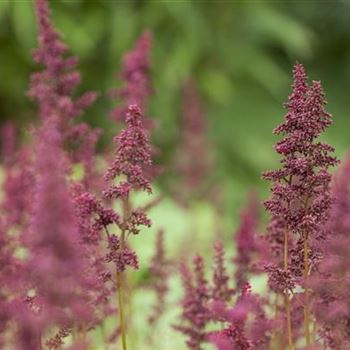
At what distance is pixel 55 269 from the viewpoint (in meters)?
1.65

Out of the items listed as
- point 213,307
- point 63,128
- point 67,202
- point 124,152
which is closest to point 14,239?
point 63,128

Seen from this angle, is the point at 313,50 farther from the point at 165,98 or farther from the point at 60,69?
the point at 60,69

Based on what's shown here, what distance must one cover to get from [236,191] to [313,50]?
11.3 feet

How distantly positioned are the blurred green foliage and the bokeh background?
1 centimetres

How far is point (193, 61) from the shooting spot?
10.6 metres

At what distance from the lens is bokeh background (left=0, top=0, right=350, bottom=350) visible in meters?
10.2

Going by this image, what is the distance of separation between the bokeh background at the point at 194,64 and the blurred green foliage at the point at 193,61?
12 mm

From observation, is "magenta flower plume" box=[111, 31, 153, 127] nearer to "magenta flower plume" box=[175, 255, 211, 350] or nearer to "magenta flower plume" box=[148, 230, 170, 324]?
"magenta flower plume" box=[148, 230, 170, 324]

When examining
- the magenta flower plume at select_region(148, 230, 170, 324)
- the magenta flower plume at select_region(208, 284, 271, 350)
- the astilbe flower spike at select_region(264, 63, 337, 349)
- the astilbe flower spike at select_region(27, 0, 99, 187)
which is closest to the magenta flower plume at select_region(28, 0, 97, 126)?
the astilbe flower spike at select_region(27, 0, 99, 187)

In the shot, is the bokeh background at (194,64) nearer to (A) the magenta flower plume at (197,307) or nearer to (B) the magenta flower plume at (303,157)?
(A) the magenta flower plume at (197,307)

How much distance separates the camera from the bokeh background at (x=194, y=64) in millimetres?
10188

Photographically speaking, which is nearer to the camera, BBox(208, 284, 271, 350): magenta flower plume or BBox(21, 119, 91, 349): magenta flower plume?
BBox(21, 119, 91, 349): magenta flower plume

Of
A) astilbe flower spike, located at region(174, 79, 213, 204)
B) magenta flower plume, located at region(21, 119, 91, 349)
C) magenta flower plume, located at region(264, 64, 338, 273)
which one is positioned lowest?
magenta flower plume, located at region(21, 119, 91, 349)

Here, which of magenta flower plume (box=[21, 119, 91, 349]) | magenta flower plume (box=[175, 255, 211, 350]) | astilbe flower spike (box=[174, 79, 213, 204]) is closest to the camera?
magenta flower plume (box=[21, 119, 91, 349])
